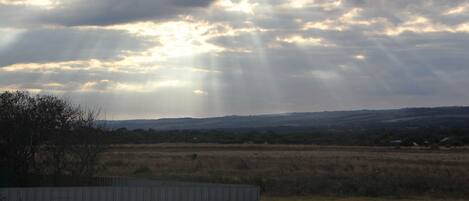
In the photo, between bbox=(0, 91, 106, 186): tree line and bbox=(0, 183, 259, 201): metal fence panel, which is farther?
bbox=(0, 91, 106, 186): tree line

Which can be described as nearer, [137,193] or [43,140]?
[137,193]

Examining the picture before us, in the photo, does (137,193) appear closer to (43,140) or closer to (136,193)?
(136,193)

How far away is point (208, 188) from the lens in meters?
19.4

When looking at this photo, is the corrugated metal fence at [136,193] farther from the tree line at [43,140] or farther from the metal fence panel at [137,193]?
the tree line at [43,140]

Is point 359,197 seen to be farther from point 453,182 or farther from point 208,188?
point 208,188

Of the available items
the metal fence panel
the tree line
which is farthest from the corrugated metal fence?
the tree line

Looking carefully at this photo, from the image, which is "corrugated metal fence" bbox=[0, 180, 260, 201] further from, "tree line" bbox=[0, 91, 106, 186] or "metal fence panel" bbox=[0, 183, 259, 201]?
"tree line" bbox=[0, 91, 106, 186]

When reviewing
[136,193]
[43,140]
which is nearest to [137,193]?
[136,193]

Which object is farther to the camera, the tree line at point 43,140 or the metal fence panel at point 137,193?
the tree line at point 43,140

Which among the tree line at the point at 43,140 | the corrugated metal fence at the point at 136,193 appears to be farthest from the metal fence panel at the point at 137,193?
the tree line at the point at 43,140

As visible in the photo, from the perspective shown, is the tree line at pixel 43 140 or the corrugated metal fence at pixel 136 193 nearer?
the corrugated metal fence at pixel 136 193

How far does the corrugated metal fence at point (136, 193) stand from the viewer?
59.0ft

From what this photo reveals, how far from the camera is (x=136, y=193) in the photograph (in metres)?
18.6

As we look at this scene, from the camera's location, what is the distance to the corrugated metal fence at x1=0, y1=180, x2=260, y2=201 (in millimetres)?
17969
